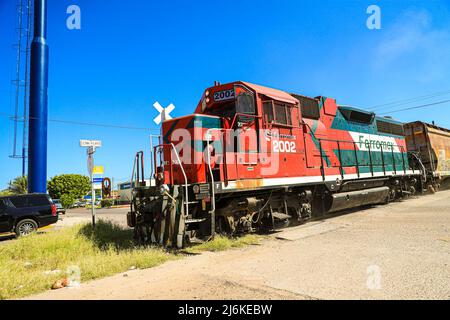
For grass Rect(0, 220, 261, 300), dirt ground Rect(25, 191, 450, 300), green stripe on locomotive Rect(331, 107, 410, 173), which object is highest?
green stripe on locomotive Rect(331, 107, 410, 173)

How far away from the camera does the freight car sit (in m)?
17.5

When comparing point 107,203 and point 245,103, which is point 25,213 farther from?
point 107,203

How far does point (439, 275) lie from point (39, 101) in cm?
1732

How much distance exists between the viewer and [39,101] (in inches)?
612

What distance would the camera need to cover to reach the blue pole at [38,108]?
15.4 metres

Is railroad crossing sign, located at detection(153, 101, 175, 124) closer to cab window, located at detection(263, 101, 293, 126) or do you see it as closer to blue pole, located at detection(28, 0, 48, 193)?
cab window, located at detection(263, 101, 293, 126)

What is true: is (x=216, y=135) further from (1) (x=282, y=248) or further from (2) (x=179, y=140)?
(1) (x=282, y=248)

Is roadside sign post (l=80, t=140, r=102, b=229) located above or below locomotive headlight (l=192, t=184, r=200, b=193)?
above

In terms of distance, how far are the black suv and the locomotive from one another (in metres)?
6.93

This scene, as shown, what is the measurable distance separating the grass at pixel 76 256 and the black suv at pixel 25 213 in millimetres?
4313

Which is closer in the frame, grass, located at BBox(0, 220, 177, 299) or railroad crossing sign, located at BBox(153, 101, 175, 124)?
grass, located at BBox(0, 220, 177, 299)

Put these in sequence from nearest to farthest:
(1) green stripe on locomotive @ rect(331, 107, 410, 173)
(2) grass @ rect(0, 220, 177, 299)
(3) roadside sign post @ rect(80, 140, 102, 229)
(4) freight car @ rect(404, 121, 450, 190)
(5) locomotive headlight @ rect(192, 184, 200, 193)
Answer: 1. (2) grass @ rect(0, 220, 177, 299)
2. (5) locomotive headlight @ rect(192, 184, 200, 193)
3. (3) roadside sign post @ rect(80, 140, 102, 229)
4. (1) green stripe on locomotive @ rect(331, 107, 410, 173)
5. (4) freight car @ rect(404, 121, 450, 190)

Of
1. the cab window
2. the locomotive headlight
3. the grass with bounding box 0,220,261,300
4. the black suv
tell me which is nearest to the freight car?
the cab window
